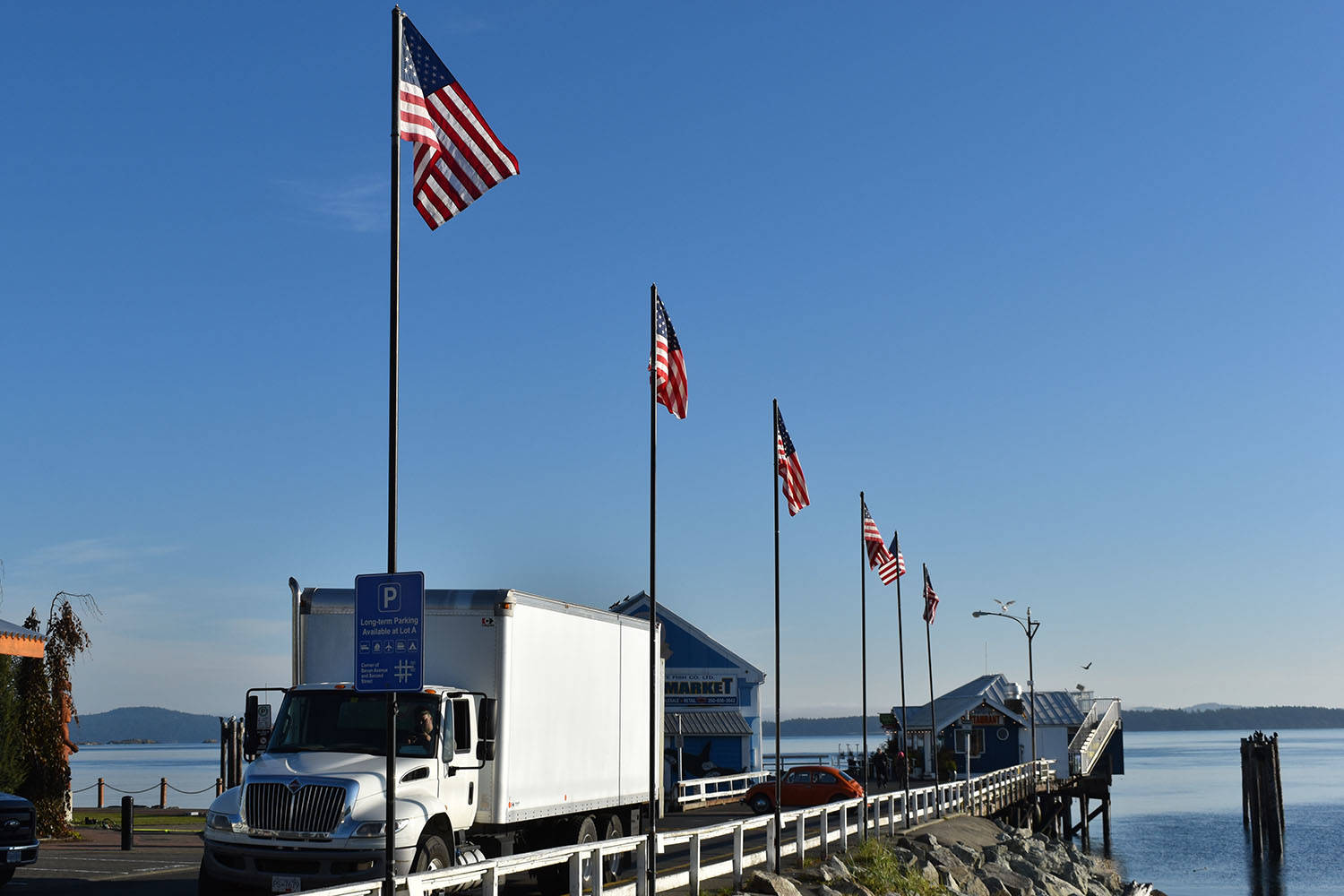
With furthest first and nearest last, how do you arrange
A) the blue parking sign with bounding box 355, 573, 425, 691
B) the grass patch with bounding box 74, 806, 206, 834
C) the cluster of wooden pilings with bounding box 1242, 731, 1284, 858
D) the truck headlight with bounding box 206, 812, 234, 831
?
the cluster of wooden pilings with bounding box 1242, 731, 1284, 858 → the grass patch with bounding box 74, 806, 206, 834 → the truck headlight with bounding box 206, 812, 234, 831 → the blue parking sign with bounding box 355, 573, 425, 691

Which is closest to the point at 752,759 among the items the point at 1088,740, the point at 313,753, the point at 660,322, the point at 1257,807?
the point at 1088,740

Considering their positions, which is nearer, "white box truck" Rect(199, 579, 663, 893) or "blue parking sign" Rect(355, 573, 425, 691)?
"blue parking sign" Rect(355, 573, 425, 691)

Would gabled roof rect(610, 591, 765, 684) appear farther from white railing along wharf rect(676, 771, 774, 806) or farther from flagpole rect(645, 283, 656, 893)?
flagpole rect(645, 283, 656, 893)

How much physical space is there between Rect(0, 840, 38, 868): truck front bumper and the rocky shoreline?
1028 centimetres

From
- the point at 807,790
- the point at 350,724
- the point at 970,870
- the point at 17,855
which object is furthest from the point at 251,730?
the point at 807,790

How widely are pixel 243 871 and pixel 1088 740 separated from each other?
6449 cm

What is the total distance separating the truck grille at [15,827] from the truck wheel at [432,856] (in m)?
7.64

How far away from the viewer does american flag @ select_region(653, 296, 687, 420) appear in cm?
2250

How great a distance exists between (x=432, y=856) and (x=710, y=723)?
42.8 meters

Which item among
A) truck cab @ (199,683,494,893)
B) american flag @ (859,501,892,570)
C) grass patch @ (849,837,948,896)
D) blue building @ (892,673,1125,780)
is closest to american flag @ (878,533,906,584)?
american flag @ (859,501,892,570)

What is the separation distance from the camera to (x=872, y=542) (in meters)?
36.3

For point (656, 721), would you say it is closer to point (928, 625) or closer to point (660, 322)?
Result: point (660, 322)

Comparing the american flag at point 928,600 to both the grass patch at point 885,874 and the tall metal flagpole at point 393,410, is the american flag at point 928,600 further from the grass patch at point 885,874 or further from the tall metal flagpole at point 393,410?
the tall metal flagpole at point 393,410

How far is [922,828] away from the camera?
1411 inches
